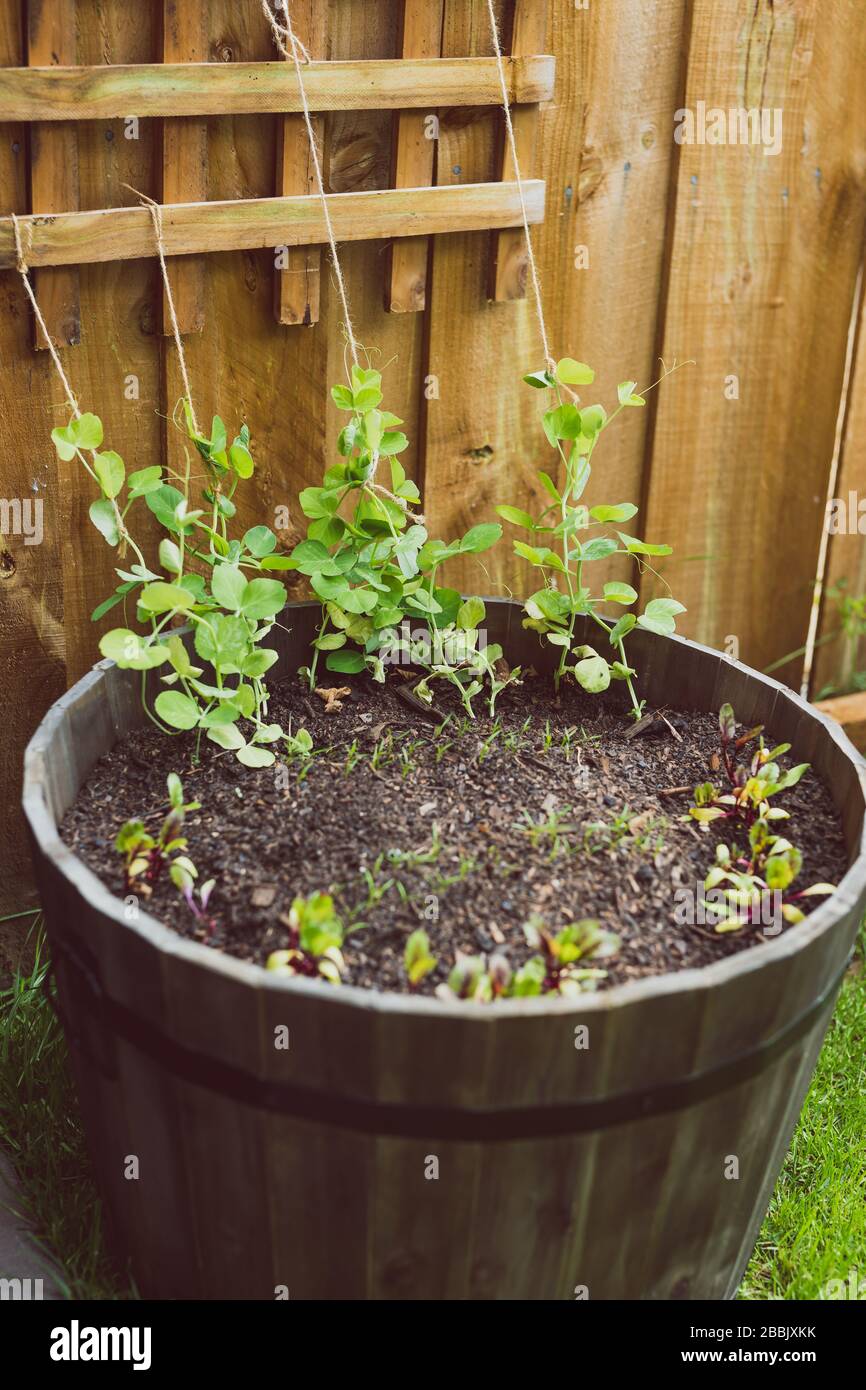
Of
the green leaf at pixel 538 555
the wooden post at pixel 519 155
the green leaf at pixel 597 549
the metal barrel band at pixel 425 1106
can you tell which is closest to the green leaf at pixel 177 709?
the metal barrel band at pixel 425 1106

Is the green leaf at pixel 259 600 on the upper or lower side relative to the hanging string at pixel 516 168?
lower

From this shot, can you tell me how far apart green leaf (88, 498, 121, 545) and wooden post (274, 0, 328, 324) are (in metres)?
0.47

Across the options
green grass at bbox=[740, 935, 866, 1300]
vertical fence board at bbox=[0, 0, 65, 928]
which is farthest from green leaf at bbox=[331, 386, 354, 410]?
green grass at bbox=[740, 935, 866, 1300]

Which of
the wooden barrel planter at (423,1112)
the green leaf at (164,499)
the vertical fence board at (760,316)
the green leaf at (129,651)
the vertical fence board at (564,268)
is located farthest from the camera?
the vertical fence board at (760,316)

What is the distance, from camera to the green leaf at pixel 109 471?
6.19 ft

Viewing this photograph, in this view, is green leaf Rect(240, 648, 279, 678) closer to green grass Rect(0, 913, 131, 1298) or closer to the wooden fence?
the wooden fence

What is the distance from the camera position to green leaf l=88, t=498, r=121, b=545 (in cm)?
193

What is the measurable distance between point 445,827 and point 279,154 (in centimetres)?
110

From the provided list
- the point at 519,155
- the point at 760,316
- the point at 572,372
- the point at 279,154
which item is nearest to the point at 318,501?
the point at 572,372

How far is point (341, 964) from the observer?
1.56m

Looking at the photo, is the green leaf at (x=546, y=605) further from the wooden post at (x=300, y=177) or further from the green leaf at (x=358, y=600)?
the wooden post at (x=300, y=177)

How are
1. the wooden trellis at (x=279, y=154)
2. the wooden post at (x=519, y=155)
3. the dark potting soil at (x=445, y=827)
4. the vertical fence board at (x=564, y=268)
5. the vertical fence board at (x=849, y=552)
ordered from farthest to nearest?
the vertical fence board at (x=849, y=552) → the vertical fence board at (x=564, y=268) → the wooden post at (x=519, y=155) → the wooden trellis at (x=279, y=154) → the dark potting soil at (x=445, y=827)

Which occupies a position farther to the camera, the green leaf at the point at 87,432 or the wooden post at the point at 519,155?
the wooden post at the point at 519,155
